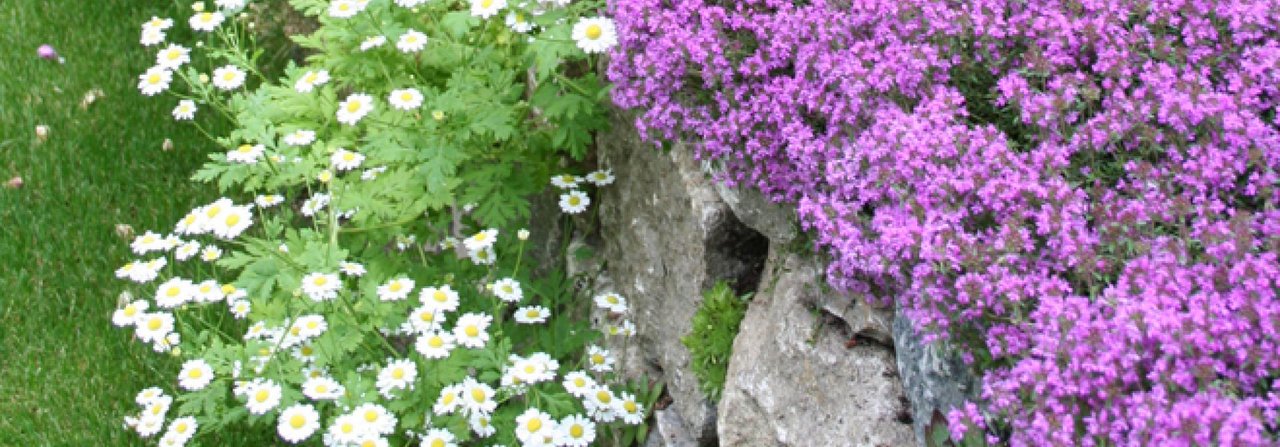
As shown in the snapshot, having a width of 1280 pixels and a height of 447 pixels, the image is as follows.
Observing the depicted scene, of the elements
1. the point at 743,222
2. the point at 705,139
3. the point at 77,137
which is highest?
the point at 705,139

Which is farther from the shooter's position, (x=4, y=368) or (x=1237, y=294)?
(x=4, y=368)

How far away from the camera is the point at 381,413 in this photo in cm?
354

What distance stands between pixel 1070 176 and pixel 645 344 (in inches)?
66.8

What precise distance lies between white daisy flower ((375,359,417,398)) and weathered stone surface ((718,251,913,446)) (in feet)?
2.80

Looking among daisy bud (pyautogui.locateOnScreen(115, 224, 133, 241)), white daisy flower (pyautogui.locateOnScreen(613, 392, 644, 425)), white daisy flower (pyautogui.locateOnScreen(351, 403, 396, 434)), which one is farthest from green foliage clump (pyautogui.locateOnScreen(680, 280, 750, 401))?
daisy bud (pyautogui.locateOnScreen(115, 224, 133, 241))

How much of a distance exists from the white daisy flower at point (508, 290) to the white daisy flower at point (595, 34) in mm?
704

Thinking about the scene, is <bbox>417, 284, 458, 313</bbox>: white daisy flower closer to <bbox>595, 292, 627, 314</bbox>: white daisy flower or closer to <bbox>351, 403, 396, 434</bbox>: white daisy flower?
<bbox>351, 403, 396, 434</bbox>: white daisy flower

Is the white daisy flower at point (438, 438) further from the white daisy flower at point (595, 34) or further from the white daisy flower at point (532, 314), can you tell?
the white daisy flower at point (595, 34)

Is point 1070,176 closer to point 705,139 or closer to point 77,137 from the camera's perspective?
point 705,139

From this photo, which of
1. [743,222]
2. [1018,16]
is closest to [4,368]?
[743,222]

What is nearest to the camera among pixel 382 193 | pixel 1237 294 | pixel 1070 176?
pixel 1237 294

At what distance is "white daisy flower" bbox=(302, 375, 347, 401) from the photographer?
12.0ft

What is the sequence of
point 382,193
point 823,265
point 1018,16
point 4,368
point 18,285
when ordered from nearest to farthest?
1. point 1018,16
2. point 823,265
3. point 382,193
4. point 4,368
5. point 18,285

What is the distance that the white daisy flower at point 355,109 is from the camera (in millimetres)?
3869
